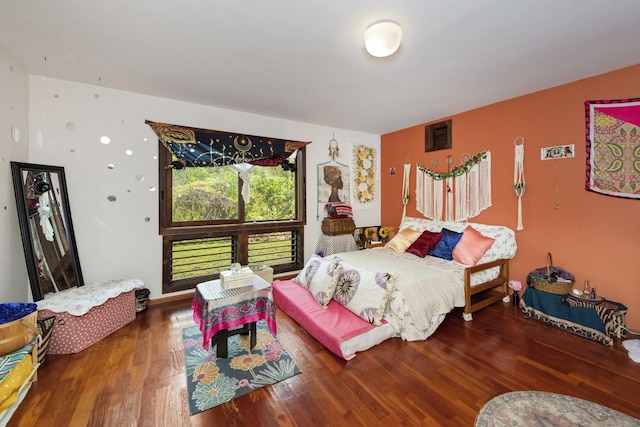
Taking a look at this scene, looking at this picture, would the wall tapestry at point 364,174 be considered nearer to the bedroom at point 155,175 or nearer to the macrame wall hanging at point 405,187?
the macrame wall hanging at point 405,187

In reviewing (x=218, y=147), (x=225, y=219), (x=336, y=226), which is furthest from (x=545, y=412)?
(x=218, y=147)

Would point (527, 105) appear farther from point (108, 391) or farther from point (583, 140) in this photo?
point (108, 391)

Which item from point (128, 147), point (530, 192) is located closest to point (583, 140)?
point (530, 192)

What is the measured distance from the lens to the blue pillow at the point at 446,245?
3.40 metres

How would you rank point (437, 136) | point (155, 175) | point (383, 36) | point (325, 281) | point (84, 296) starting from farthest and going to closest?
point (437, 136) → point (155, 175) → point (325, 281) → point (84, 296) → point (383, 36)

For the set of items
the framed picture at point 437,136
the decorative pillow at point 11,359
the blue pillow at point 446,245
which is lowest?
the decorative pillow at point 11,359

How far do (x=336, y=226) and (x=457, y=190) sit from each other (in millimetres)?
1881

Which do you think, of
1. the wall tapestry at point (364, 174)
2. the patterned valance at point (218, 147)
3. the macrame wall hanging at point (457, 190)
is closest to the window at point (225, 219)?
the patterned valance at point (218, 147)

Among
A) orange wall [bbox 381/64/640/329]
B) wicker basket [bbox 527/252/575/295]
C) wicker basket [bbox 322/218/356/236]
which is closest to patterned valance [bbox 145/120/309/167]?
wicker basket [bbox 322/218/356/236]

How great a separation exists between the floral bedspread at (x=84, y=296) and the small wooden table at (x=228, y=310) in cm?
95

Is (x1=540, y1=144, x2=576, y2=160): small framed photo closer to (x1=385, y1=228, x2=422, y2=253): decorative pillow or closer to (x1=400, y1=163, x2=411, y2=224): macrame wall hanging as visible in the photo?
(x1=385, y1=228, x2=422, y2=253): decorative pillow

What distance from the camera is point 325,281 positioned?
2.78m

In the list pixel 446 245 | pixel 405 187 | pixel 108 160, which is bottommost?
pixel 446 245

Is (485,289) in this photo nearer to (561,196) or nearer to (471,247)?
(471,247)
